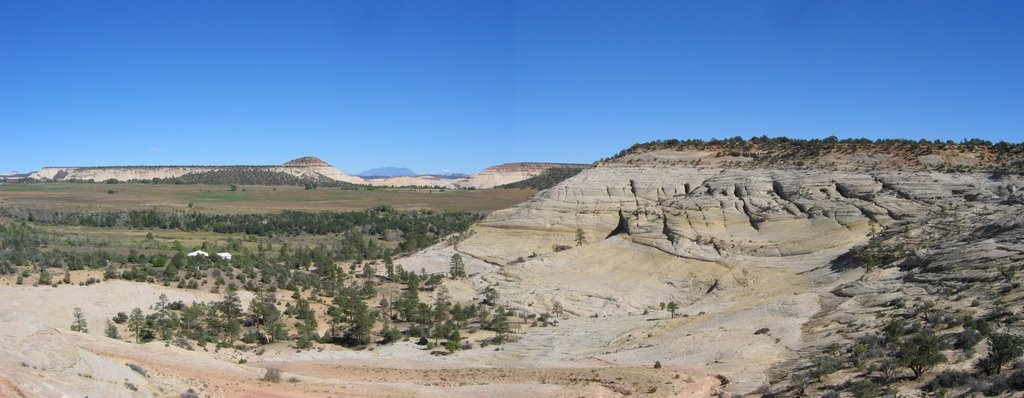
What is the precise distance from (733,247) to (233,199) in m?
103

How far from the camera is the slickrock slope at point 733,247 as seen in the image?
26.3m

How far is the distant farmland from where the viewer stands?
108 meters

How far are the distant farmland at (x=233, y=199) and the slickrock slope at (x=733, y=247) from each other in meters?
53.1

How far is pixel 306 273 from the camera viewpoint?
49094mm

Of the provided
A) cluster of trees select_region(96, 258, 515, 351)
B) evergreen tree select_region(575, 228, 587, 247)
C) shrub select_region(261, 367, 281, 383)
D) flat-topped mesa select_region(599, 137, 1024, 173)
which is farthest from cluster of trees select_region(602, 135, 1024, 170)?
shrub select_region(261, 367, 281, 383)

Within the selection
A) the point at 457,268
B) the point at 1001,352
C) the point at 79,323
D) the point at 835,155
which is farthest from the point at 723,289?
the point at 79,323

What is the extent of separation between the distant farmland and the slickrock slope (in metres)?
53.1

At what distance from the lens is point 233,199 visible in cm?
12550

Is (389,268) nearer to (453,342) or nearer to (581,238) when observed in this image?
(581,238)

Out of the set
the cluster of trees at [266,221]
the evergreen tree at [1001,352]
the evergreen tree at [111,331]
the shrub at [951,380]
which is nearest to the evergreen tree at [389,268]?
the evergreen tree at [111,331]

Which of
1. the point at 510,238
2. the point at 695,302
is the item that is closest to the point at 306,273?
the point at 510,238

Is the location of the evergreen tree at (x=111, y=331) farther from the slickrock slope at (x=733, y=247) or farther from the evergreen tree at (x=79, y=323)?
the slickrock slope at (x=733, y=247)

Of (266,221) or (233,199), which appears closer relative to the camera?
(266,221)

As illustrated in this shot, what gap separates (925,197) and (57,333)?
37.5m
